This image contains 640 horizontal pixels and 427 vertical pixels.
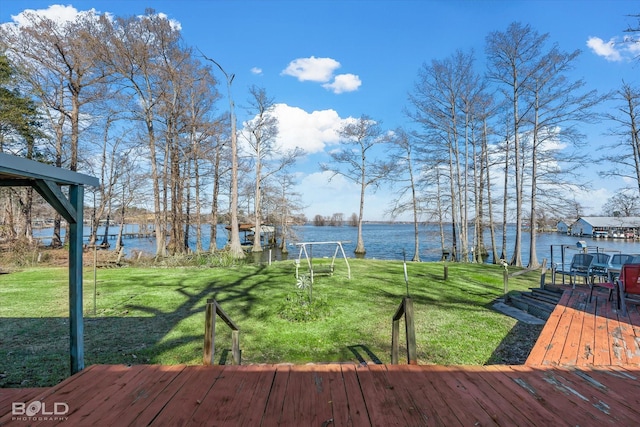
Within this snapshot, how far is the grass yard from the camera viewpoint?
4.58 meters

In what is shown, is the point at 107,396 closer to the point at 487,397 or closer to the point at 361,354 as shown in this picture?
the point at 487,397

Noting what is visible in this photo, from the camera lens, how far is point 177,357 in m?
4.51

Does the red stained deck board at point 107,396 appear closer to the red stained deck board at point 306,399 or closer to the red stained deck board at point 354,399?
the red stained deck board at point 306,399

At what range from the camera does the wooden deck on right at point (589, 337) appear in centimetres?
359

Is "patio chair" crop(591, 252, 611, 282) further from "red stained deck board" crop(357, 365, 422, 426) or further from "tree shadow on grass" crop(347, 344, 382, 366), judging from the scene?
"red stained deck board" crop(357, 365, 422, 426)

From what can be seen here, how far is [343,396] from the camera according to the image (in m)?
2.42

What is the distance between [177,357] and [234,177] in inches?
586

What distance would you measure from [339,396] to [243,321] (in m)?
4.24

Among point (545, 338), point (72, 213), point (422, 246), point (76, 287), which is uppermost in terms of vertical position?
point (72, 213)

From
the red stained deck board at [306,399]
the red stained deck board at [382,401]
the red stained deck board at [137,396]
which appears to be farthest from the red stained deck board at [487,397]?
the red stained deck board at [137,396]

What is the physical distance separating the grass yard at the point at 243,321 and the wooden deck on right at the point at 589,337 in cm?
93

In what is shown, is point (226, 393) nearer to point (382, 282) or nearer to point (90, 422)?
point (90, 422)

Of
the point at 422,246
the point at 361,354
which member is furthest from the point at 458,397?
the point at 422,246

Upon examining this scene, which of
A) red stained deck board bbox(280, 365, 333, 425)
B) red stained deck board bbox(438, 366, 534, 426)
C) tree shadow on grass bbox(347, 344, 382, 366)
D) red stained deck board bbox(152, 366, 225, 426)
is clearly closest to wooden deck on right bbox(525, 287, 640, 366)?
red stained deck board bbox(438, 366, 534, 426)
